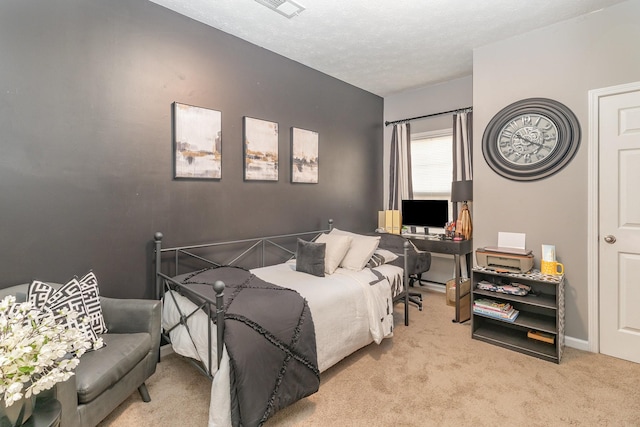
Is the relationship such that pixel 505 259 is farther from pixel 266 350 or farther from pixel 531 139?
pixel 266 350

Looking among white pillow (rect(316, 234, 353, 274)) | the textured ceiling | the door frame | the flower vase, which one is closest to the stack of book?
the door frame

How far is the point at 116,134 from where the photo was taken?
2.33 meters

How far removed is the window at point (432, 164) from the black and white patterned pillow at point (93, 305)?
12.4 feet

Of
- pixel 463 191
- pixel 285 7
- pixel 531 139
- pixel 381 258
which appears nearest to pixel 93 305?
pixel 381 258

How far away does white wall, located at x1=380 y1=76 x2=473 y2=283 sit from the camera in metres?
4.06

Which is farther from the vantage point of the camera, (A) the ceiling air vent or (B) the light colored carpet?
(A) the ceiling air vent

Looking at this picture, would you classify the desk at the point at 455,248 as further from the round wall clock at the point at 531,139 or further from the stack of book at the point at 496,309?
the round wall clock at the point at 531,139

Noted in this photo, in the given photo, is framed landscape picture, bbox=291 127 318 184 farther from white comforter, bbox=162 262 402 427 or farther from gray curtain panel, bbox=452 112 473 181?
gray curtain panel, bbox=452 112 473 181

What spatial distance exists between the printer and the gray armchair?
2.73m

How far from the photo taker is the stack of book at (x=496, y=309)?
2.78m

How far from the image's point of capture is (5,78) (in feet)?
6.26

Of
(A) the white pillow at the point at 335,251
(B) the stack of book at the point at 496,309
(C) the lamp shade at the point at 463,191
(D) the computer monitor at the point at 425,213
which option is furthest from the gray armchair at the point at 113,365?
(D) the computer monitor at the point at 425,213

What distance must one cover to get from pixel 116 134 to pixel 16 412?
1.88m

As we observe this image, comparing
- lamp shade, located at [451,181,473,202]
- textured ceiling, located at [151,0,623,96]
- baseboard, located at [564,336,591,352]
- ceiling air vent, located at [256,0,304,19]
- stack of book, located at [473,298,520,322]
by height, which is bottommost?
baseboard, located at [564,336,591,352]
